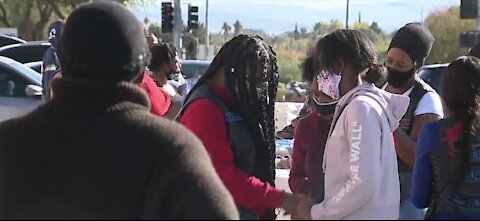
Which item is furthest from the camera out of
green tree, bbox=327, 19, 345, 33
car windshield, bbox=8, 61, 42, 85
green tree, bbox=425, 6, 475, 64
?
green tree, bbox=425, 6, 475, 64

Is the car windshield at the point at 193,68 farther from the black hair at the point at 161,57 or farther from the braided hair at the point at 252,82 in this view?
the braided hair at the point at 252,82

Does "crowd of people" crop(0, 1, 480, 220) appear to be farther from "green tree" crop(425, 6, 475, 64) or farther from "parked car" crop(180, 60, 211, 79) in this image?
"green tree" crop(425, 6, 475, 64)

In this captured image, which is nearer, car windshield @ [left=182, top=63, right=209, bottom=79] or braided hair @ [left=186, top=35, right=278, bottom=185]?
braided hair @ [left=186, top=35, right=278, bottom=185]

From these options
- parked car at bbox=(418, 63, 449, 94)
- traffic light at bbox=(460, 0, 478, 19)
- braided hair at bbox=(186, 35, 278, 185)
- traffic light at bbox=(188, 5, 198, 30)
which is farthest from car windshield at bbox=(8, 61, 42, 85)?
traffic light at bbox=(188, 5, 198, 30)

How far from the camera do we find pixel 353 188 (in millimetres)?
3260

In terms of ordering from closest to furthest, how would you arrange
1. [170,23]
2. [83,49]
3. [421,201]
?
[83,49]
[421,201]
[170,23]

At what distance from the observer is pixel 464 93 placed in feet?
11.7

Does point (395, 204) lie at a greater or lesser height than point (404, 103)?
lesser

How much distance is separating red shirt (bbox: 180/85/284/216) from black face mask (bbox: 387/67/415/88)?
140 cm

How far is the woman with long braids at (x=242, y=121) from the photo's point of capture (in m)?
3.30

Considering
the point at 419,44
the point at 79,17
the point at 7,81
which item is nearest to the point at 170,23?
the point at 7,81

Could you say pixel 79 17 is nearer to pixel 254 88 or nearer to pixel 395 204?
pixel 254 88

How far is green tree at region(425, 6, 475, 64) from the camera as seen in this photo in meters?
42.6

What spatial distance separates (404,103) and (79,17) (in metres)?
1.86
